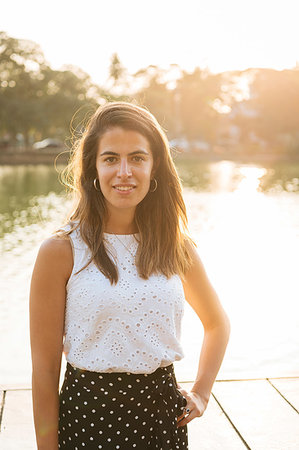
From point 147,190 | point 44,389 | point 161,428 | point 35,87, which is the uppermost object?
point 35,87

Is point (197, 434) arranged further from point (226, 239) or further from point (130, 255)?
point (226, 239)

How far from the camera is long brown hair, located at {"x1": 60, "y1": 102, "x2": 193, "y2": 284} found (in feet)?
5.17

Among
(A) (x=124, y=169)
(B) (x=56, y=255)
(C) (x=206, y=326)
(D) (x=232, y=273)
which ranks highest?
(A) (x=124, y=169)

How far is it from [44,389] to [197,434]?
136cm

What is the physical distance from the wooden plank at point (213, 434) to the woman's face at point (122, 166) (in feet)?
4.81

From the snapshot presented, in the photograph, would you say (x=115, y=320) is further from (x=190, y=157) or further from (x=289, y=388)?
(x=190, y=157)

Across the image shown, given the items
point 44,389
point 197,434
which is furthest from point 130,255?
point 197,434

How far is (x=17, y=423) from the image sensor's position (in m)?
2.77

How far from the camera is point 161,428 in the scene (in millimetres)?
1586

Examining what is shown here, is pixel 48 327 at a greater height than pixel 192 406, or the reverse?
pixel 48 327

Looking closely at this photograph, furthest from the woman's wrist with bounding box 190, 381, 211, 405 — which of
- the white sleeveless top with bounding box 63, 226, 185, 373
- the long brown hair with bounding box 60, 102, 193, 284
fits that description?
the long brown hair with bounding box 60, 102, 193, 284

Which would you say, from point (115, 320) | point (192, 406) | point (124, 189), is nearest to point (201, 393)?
point (192, 406)

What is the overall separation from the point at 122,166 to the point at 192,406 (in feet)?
2.34

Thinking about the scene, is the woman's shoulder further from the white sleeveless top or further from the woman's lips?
the woman's lips
